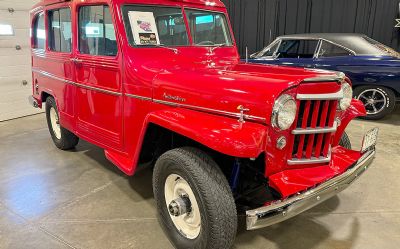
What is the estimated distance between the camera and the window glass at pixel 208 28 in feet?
9.84

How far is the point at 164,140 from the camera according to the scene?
2.67 meters

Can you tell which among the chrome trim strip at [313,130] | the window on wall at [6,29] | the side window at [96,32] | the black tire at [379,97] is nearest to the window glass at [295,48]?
the black tire at [379,97]

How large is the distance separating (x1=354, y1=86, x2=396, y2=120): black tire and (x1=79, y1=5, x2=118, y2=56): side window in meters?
4.77

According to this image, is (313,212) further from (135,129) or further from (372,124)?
(372,124)

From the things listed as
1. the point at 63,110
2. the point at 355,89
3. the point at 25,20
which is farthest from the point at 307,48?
the point at 25,20

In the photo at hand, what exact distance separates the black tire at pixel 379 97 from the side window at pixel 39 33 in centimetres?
513

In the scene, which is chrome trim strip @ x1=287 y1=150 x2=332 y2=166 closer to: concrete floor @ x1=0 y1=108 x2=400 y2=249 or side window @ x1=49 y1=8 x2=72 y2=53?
concrete floor @ x1=0 y1=108 x2=400 y2=249

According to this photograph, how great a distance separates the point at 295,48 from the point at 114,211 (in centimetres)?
526

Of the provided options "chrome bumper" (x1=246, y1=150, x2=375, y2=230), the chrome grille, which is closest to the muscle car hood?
the chrome grille

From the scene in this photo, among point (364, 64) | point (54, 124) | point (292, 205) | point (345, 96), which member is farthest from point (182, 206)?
point (364, 64)

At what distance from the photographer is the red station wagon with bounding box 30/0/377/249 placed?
1924mm

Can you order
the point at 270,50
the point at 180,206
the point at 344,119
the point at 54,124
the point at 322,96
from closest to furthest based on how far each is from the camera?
the point at 322,96, the point at 180,206, the point at 344,119, the point at 54,124, the point at 270,50

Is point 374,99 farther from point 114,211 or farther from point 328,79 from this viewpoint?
point 114,211

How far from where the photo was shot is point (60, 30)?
3498 mm
